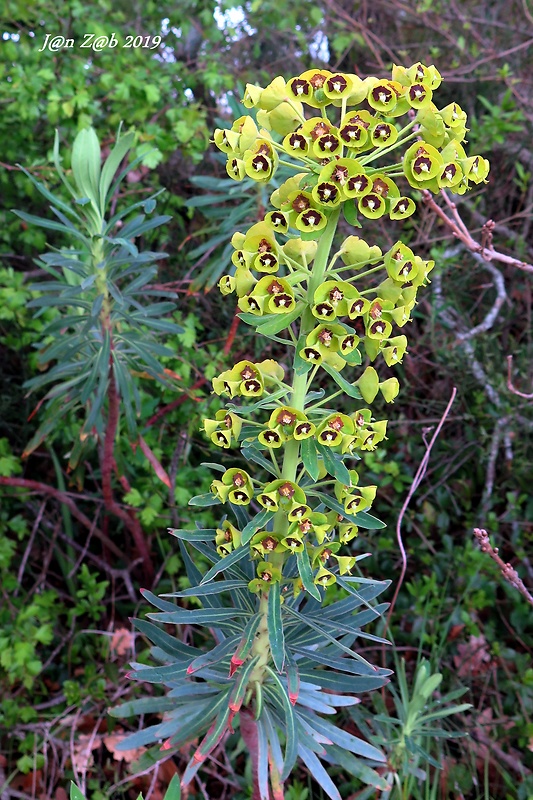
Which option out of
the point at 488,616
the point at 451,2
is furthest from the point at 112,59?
the point at 488,616

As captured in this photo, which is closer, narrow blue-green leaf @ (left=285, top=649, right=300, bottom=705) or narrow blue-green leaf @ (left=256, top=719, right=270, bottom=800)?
narrow blue-green leaf @ (left=285, top=649, right=300, bottom=705)

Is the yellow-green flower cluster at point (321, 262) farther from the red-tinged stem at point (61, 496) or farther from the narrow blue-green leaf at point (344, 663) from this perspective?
the red-tinged stem at point (61, 496)

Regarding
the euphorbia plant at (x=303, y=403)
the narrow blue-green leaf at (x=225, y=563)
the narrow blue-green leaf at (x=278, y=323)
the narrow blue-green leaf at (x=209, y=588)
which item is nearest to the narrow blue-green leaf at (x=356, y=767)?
the euphorbia plant at (x=303, y=403)

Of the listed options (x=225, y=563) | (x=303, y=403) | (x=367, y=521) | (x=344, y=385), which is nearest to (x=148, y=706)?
(x=225, y=563)

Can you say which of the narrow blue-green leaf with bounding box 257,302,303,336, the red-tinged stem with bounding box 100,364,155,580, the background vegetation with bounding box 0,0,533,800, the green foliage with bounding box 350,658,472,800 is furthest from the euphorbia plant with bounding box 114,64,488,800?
the red-tinged stem with bounding box 100,364,155,580

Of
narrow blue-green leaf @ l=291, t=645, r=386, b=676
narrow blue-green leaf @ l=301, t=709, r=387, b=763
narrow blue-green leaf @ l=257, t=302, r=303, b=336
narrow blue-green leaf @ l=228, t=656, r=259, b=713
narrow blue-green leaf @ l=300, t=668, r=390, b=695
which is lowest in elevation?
narrow blue-green leaf @ l=301, t=709, r=387, b=763

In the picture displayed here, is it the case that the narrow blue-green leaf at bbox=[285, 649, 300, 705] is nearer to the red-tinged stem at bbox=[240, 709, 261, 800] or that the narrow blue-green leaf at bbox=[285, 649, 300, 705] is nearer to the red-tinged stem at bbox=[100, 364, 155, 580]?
the red-tinged stem at bbox=[240, 709, 261, 800]
